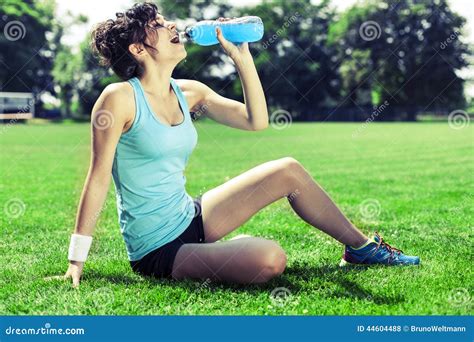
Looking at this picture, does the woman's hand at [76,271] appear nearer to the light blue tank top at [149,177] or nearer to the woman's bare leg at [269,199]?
the light blue tank top at [149,177]

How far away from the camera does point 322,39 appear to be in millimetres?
52219

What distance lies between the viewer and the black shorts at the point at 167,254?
10.7 ft

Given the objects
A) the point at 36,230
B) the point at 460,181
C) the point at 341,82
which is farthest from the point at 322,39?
the point at 36,230

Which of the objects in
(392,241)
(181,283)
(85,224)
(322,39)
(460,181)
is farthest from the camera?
(322,39)

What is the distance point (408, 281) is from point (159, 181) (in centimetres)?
147

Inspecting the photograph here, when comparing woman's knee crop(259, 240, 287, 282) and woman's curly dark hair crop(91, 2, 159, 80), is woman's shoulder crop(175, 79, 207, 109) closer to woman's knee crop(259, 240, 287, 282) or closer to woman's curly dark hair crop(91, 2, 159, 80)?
woman's curly dark hair crop(91, 2, 159, 80)

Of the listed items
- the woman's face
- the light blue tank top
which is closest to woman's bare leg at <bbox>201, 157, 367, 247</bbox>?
the light blue tank top

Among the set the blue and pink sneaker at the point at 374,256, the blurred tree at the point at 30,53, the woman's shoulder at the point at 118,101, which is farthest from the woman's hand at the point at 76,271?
the blurred tree at the point at 30,53

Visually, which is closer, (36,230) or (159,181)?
(159,181)

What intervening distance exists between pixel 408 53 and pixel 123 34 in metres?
50.0

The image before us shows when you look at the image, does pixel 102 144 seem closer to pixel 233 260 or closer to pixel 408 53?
pixel 233 260

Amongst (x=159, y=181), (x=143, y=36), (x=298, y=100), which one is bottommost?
(x=298, y=100)

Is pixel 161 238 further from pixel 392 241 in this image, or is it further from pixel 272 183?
pixel 392 241

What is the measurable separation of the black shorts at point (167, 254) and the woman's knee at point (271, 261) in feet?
1.38
